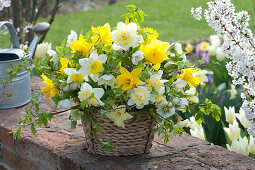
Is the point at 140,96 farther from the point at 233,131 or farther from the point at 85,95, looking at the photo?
the point at 233,131

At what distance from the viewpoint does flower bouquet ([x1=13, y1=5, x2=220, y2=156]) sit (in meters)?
1.30

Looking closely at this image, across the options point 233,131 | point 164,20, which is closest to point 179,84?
point 233,131

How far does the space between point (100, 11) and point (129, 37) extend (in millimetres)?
7480

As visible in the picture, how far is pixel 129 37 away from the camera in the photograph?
1.28 metres

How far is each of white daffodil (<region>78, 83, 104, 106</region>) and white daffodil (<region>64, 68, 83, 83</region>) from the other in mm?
40

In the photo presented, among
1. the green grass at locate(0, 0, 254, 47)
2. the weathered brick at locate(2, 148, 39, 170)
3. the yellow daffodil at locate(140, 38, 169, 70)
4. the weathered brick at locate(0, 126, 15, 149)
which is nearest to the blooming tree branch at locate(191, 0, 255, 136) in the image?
the yellow daffodil at locate(140, 38, 169, 70)

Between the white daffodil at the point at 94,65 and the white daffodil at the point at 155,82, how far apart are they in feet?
0.58

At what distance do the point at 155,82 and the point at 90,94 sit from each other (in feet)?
0.76

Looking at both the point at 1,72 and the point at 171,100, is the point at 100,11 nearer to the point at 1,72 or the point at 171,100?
the point at 1,72

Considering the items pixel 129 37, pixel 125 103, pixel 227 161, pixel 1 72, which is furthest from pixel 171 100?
pixel 1 72

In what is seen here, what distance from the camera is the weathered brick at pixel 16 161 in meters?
1.81

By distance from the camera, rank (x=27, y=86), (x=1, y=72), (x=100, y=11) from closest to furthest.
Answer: (x=1, y=72) → (x=27, y=86) → (x=100, y=11)

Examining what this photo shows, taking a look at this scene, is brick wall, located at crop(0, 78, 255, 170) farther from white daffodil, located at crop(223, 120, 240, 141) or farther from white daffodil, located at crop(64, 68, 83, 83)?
white daffodil, located at crop(64, 68, 83, 83)

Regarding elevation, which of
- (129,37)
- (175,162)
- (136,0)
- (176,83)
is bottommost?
(175,162)
